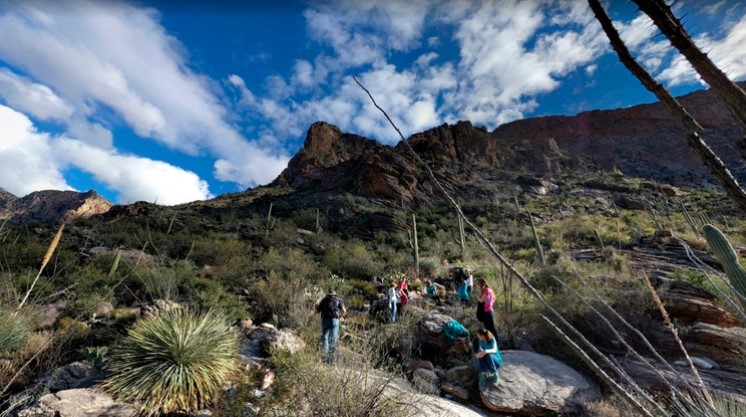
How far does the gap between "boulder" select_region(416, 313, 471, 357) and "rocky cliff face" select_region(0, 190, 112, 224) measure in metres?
43.3

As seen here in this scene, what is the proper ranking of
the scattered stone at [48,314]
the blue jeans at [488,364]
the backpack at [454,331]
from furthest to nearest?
the backpack at [454,331]
the scattered stone at [48,314]
the blue jeans at [488,364]

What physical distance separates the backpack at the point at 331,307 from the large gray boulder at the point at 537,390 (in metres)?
2.86

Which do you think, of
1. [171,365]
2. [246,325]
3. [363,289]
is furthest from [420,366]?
[363,289]

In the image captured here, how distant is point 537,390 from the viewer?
19.9 ft

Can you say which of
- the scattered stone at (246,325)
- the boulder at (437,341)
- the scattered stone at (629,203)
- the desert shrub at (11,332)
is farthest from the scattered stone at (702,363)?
the scattered stone at (629,203)

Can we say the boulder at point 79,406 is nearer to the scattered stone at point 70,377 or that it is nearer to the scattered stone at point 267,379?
the scattered stone at point 70,377

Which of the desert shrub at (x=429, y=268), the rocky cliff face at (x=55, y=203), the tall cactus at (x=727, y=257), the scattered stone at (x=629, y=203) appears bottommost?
the tall cactus at (x=727, y=257)

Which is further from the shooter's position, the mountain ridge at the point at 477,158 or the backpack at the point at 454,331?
the mountain ridge at the point at 477,158

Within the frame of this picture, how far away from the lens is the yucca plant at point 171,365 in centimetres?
480

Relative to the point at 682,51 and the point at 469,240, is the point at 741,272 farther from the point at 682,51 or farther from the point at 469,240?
the point at 469,240

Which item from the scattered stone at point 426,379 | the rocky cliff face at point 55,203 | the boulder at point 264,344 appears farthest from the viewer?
the rocky cliff face at point 55,203

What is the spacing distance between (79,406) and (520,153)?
5782 cm

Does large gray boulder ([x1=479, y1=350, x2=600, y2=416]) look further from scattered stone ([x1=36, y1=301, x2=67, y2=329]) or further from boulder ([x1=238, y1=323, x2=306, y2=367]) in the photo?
scattered stone ([x1=36, y1=301, x2=67, y2=329])

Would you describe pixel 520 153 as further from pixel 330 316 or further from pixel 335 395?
pixel 335 395
